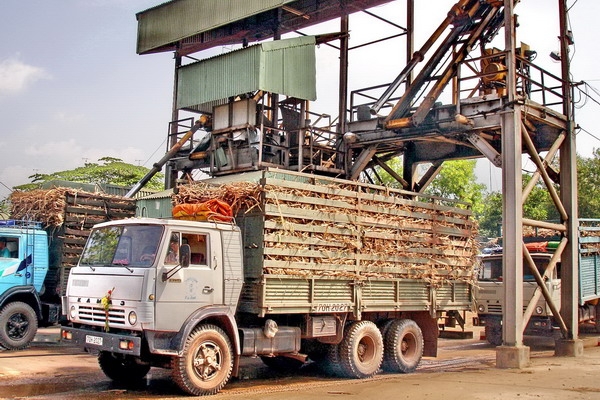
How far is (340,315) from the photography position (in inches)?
458

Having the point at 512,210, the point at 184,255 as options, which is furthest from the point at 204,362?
the point at 512,210

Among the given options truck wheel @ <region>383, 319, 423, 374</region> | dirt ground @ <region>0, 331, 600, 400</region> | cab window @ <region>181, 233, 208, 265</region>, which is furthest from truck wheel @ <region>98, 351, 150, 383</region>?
truck wheel @ <region>383, 319, 423, 374</region>

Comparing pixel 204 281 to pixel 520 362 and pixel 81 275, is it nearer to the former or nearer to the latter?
pixel 81 275

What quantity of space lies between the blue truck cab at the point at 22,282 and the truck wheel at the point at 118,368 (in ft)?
13.1

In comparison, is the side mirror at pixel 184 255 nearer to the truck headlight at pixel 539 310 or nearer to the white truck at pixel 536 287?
the white truck at pixel 536 287

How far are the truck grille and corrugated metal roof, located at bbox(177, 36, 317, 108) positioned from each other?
9.34 m

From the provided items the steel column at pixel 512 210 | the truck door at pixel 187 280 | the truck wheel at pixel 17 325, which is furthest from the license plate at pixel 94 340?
the steel column at pixel 512 210

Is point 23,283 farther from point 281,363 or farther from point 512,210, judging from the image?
point 512,210

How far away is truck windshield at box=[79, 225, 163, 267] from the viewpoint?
9375 mm

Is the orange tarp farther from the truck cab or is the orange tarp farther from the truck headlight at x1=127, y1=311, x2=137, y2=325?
the truck cab

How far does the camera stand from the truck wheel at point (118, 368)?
34.4 ft

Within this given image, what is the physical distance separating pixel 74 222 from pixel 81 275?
221 inches

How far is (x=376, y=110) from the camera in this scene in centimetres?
1560

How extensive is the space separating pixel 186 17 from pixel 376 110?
28.4ft
